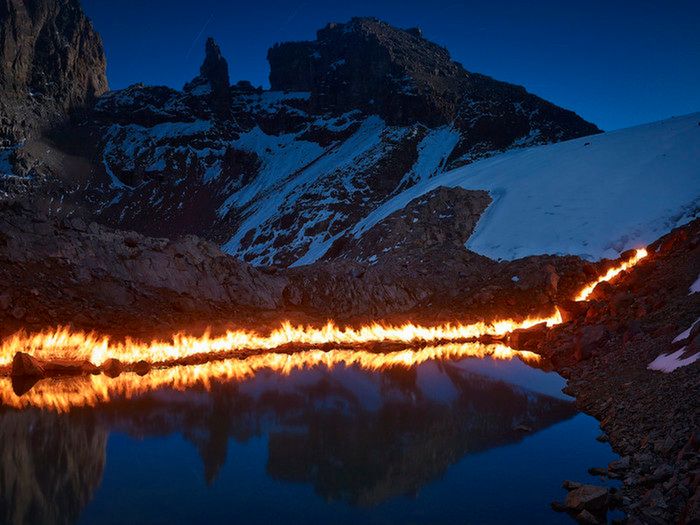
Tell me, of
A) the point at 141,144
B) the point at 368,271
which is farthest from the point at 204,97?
the point at 368,271

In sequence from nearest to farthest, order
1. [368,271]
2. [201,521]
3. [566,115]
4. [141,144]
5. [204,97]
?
[201,521]
[368,271]
[566,115]
[141,144]
[204,97]

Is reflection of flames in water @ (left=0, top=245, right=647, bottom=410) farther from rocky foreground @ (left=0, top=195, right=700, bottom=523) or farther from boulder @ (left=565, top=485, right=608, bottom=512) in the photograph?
boulder @ (left=565, top=485, right=608, bottom=512)

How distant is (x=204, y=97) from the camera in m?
130

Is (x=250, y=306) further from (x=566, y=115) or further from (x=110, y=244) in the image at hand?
(x=566, y=115)

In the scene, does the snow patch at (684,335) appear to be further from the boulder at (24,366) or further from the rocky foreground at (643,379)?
the boulder at (24,366)

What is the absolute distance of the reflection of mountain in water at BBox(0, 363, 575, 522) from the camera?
6.24 m

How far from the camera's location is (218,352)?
13.4 m

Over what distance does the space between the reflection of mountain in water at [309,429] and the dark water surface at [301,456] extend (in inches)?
0.9

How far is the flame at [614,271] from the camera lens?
18.2 meters

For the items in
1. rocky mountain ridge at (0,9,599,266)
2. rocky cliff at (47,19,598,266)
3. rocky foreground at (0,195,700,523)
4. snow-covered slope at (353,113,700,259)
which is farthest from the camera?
rocky mountain ridge at (0,9,599,266)

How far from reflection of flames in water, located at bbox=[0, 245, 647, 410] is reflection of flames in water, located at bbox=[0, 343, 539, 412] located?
1cm

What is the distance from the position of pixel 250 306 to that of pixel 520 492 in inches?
460

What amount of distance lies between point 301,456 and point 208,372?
5.14m

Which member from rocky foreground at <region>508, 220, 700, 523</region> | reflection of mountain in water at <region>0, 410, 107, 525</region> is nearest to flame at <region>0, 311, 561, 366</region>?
rocky foreground at <region>508, 220, 700, 523</region>
